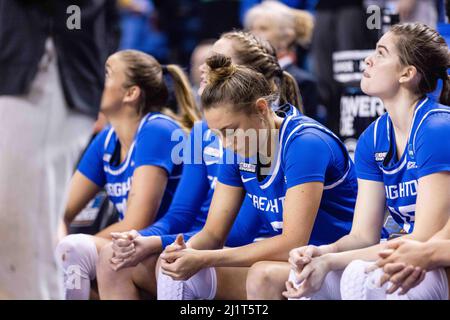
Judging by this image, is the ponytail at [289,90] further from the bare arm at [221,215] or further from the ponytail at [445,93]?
the ponytail at [445,93]

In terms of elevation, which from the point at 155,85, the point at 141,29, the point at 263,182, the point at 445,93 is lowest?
the point at 263,182

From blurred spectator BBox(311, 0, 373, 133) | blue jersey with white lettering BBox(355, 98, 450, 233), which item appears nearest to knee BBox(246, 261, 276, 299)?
blue jersey with white lettering BBox(355, 98, 450, 233)

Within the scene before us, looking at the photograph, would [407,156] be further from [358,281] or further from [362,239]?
[358,281]

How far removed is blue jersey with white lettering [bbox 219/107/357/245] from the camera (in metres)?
2.51

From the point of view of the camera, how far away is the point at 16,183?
132 inches

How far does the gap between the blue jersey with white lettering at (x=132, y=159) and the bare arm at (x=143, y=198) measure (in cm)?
4

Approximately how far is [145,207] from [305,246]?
857 mm

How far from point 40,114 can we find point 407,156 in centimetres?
163

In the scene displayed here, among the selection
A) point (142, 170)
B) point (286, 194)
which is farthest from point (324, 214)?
point (142, 170)

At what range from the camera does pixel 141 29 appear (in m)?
5.54

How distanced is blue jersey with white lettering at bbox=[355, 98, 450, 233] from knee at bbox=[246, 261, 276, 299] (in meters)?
0.43

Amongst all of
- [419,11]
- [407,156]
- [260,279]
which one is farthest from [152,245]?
[419,11]

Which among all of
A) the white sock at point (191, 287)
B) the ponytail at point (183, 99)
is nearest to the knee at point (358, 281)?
the white sock at point (191, 287)

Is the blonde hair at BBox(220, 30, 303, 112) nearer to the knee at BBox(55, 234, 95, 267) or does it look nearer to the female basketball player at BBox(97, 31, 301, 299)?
the female basketball player at BBox(97, 31, 301, 299)
